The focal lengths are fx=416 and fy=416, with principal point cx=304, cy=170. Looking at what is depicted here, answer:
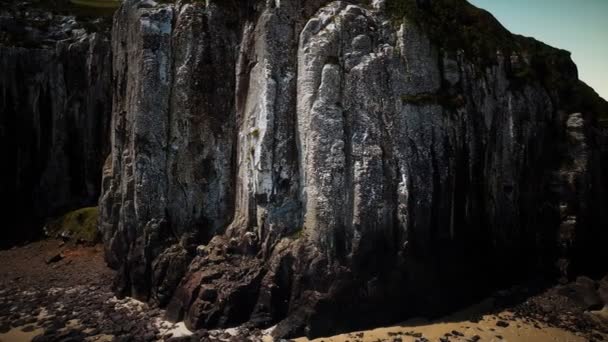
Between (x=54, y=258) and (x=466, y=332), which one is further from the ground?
(x=54, y=258)

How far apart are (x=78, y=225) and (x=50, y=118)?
15.8 meters

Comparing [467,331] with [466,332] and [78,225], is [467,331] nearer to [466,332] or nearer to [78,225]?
[466,332]

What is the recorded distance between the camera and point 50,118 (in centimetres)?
5238

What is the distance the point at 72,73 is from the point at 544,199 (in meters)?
55.2

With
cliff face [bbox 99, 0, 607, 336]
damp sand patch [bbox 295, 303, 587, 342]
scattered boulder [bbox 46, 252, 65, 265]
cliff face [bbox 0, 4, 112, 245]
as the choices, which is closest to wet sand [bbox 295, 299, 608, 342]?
damp sand patch [bbox 295, 303, 587, 342]

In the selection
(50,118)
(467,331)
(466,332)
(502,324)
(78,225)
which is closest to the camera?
(466,332)

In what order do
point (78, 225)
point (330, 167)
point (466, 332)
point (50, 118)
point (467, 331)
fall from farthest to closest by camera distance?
point (50, 118), point (78, 225), point (330, 167), point (467, 331), point (466, 332)

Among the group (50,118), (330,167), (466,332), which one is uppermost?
(50,118)

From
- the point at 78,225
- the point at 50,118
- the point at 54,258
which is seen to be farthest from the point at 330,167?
the point at 50,118

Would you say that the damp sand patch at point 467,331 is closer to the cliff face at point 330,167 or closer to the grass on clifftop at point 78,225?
the cliff face at point 330,167

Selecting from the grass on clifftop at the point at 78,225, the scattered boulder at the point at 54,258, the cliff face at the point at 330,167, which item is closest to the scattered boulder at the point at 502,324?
the cliff face at the point at 330,167

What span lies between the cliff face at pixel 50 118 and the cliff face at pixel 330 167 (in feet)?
65.2

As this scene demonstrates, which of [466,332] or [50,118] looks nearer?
[466,332]

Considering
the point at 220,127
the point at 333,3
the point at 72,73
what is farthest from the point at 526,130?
the point at 72,73
